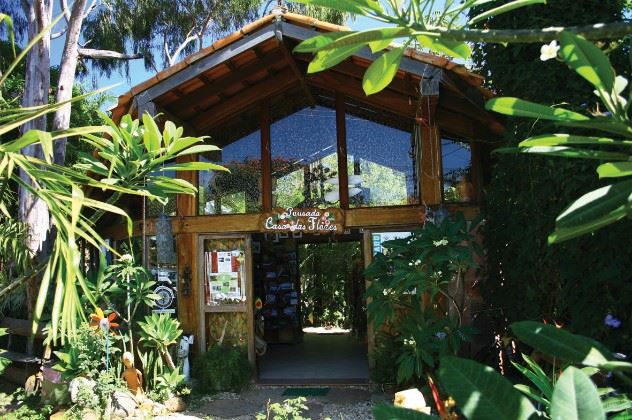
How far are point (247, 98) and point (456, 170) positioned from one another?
2623mm

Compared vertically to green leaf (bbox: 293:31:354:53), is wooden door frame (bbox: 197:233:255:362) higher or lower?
lower

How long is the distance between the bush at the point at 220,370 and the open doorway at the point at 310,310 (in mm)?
553

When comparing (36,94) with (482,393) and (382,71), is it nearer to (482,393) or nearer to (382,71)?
(382,71)

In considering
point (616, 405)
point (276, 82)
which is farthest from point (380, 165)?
point (616, 405)

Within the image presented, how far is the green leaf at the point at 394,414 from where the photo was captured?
92 centimetres

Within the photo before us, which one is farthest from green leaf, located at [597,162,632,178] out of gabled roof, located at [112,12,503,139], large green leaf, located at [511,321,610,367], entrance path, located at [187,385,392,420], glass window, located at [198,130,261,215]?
glass window, located at [198,130,261,215]

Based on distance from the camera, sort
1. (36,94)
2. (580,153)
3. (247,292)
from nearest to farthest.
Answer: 1. (580,153)
2. (247,292)
3. (36,94)

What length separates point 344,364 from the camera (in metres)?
7.47

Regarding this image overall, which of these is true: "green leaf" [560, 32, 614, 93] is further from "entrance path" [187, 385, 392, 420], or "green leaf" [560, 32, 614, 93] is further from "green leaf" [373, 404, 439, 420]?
"entrance path" [187, 385, 392, 420]

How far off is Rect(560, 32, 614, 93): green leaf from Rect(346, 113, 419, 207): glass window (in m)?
4.96

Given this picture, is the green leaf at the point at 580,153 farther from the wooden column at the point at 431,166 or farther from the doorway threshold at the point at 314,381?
the doorway threshold at the point at 314,381

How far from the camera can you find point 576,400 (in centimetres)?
86

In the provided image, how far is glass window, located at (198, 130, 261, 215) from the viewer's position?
6.39 metres

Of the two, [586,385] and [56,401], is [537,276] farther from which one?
[56,401]
